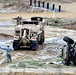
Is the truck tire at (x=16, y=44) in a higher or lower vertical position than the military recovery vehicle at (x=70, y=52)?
lower

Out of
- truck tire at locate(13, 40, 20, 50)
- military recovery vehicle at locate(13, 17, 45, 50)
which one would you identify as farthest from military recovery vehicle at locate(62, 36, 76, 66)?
truck tire at locate(13, 40, 20, 50)

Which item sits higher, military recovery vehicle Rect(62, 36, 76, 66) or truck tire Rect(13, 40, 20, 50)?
military recovery vehicle Rect(62, 36, 76, 66)

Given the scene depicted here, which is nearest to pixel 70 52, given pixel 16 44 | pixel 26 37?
pixel 26 37

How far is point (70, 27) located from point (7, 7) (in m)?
29.0

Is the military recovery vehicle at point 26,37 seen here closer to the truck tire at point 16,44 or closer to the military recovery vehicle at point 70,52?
the truck tire at point 16,44

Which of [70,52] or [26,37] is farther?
[26,37]

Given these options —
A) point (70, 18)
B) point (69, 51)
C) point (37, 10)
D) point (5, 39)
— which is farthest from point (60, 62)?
point (37, 10)

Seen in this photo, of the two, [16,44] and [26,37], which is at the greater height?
[26,37]

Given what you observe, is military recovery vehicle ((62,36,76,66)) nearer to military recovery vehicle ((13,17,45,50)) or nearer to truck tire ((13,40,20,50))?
military recovery vehicle ((13,17,45,50))

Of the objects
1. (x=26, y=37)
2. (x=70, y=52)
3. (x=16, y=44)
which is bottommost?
(x=16, y=44)

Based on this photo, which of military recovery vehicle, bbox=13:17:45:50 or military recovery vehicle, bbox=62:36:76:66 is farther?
military recovery vehicle, bbox=13:17:45:50

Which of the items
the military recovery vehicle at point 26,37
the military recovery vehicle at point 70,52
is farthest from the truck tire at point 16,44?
the military recovery vehicle at point 70,52

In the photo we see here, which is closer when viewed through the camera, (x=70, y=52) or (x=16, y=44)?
(x=70, y=52)

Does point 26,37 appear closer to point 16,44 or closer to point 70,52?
point 16,44
